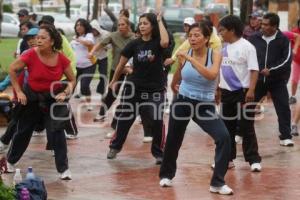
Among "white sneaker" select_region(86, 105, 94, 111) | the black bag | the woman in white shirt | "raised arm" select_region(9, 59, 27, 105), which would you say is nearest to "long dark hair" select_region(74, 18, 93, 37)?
the woman in white shirt

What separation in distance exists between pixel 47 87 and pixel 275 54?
337cm

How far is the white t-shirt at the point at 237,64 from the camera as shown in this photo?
31.2 feet

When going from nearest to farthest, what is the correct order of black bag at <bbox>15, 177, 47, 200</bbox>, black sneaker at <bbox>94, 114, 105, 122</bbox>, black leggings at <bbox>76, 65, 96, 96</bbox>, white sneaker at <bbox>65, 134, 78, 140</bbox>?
black bag at <bbox>15, 177, 47, 200</bbox> < white sneaker at <bbox>65, 134, 78, 140</bbox> < black sneaker at <bbox>94, 114, 105, 122</bbox> < black leggings at <bbox>76, 65, 96, 96</bbox>

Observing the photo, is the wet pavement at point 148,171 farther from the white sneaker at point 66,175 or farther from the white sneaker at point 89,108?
the white sneaker at point 89,108

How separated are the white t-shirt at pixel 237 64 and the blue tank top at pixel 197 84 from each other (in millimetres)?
942


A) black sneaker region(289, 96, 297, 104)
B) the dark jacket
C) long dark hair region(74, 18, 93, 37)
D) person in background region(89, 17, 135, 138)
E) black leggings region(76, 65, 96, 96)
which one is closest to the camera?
the dark jacket

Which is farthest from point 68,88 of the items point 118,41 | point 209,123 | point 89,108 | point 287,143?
point 89,108

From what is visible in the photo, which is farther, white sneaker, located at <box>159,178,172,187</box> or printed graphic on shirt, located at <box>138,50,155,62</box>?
printed graphic on shirt, located at <box>138,50,155,62</box>

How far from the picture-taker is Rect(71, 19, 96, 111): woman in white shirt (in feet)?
48.0

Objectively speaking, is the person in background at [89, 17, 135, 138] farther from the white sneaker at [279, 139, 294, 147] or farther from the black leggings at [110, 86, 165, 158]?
the white sneaker at [279, 139, 294, 147]

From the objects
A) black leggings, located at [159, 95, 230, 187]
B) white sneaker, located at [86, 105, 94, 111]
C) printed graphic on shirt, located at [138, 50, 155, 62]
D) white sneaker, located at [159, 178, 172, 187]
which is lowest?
white sneaker, located at [86, 105, 94, 111]

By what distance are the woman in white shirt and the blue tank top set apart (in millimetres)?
6030

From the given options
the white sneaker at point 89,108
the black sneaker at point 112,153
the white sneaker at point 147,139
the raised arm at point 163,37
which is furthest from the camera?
the white sneaker at point 89,108

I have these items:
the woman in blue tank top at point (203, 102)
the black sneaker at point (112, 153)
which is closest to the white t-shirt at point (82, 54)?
the black sneaker at point (112, 153)
